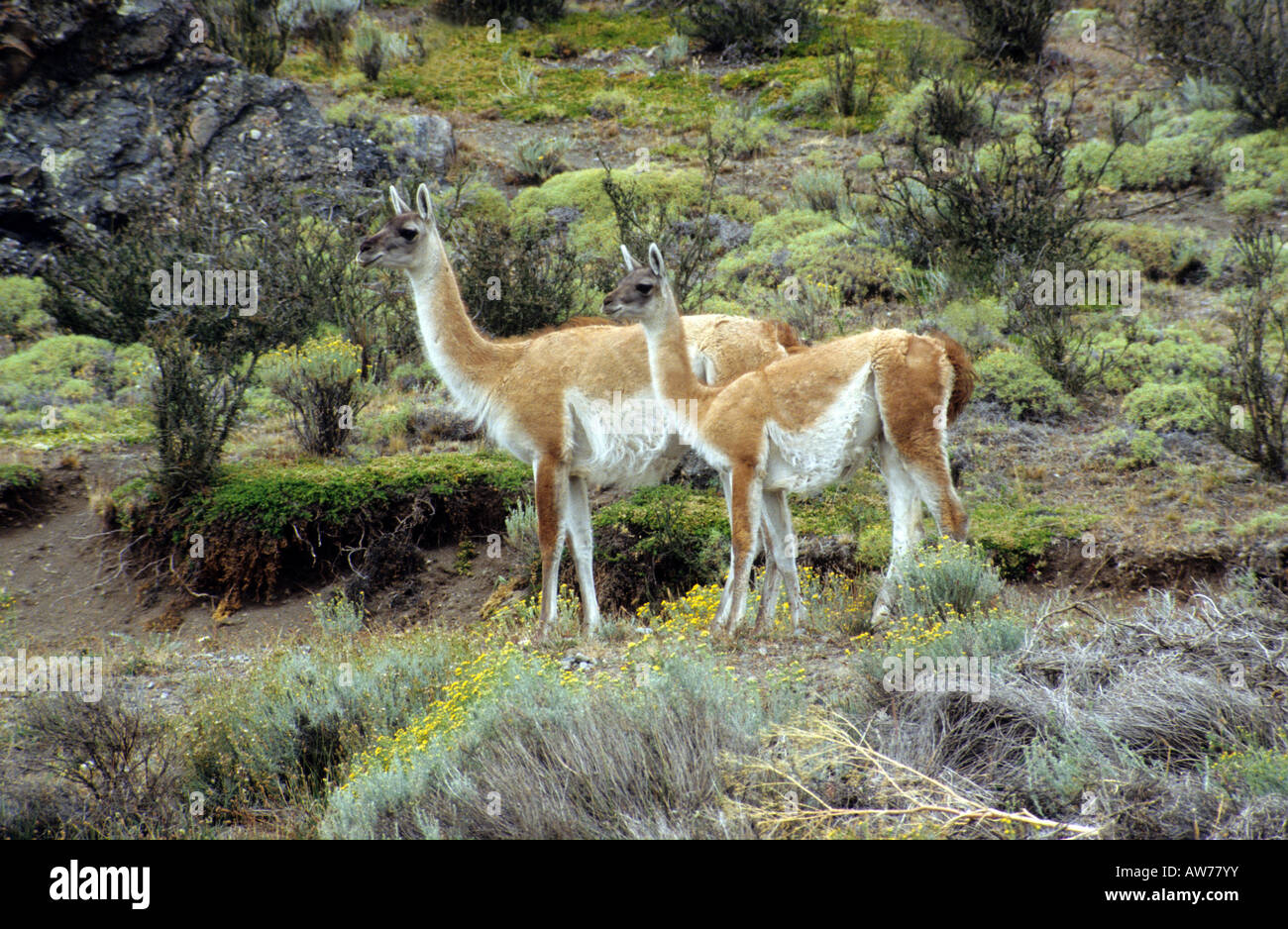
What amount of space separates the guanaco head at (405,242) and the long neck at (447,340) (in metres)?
0.05

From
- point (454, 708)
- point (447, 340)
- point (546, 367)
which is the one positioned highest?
point (447, 340)

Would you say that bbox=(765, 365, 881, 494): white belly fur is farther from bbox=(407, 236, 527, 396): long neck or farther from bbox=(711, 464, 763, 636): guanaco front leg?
bbox=(407, 236, 527, 396): long neck

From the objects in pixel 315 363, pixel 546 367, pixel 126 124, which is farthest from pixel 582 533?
pixel 126 124

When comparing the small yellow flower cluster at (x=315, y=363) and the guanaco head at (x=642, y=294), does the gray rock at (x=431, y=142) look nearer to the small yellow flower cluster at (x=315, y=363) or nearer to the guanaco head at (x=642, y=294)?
the small yellow flower cluster at (x=315, y=363)

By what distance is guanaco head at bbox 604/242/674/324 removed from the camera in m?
6.80

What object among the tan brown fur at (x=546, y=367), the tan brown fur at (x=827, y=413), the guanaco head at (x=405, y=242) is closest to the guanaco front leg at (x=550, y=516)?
the tan brown fur at (x=546, y=367)

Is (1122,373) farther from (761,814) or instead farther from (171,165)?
(171,165)

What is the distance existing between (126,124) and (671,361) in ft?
43.3

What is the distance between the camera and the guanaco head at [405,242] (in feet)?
24.6

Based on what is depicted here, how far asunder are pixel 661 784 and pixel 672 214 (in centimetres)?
1328

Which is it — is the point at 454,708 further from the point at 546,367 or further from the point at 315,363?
the point at 315,363

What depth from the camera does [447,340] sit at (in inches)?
306

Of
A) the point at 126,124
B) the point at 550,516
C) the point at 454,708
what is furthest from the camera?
the point at 126,124

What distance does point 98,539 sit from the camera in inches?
361
